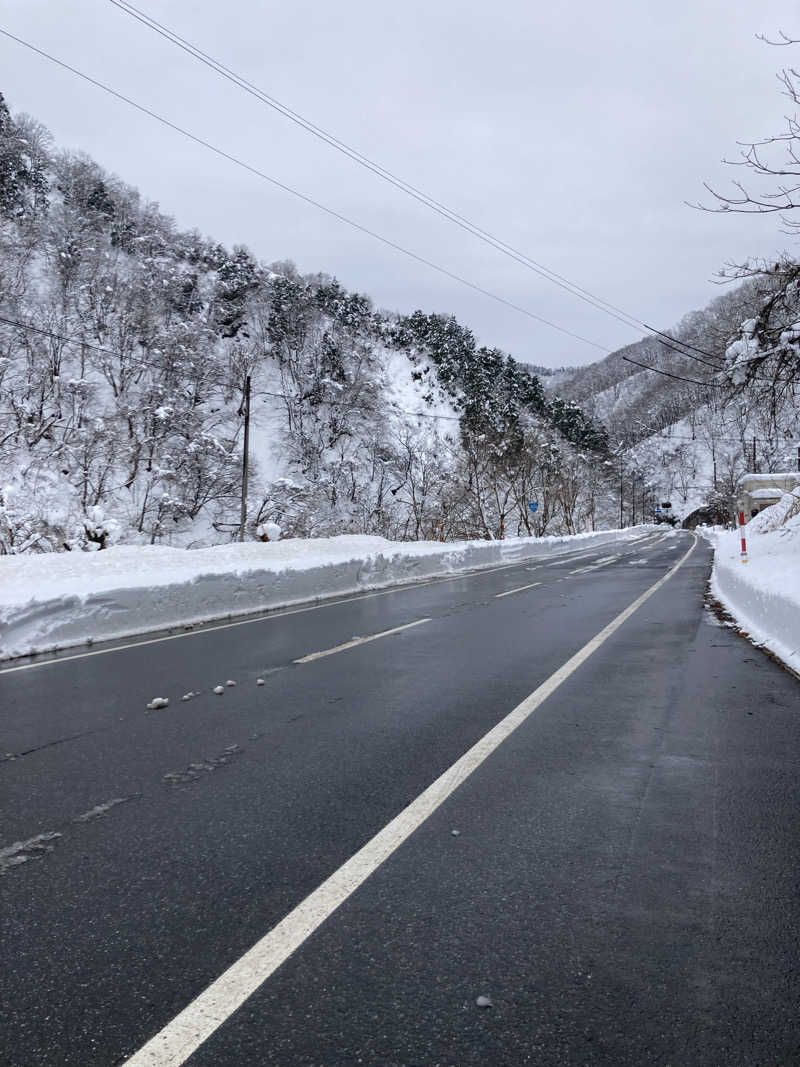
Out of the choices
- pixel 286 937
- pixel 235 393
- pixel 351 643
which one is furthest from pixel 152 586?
pixel 235 393

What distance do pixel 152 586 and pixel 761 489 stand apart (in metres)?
71.5

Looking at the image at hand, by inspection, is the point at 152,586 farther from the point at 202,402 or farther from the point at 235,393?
the point at 235,393

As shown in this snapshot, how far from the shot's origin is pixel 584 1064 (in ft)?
5.96

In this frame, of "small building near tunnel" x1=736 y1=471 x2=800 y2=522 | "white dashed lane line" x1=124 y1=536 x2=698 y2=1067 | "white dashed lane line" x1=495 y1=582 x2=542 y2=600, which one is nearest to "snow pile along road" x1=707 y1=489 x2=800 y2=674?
"white dashed lane line" x1=495 y1=582 x2=542 y2=600

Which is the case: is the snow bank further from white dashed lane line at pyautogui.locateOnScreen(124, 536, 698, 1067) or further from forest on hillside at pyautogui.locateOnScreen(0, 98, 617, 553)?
forest on hillside at pyautogui.locateOnScreen(0, 98, 617, 553)

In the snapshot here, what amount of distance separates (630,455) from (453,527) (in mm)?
134580

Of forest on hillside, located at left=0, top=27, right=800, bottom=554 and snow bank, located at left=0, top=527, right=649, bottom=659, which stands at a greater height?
forest on hillside, located at left=0, top=27, right=800, bottom=554

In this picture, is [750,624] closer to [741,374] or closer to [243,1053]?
[741,374]

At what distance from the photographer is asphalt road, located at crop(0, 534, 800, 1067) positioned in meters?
1.98

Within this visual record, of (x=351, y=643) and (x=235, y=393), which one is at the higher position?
(x=235, y=393)

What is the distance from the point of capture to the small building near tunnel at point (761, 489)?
67500mm

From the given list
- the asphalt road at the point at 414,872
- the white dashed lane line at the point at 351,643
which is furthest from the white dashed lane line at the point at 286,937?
the white dashed lane line at the point at 351,643

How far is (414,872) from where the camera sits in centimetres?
293

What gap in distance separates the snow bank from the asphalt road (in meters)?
3.58
